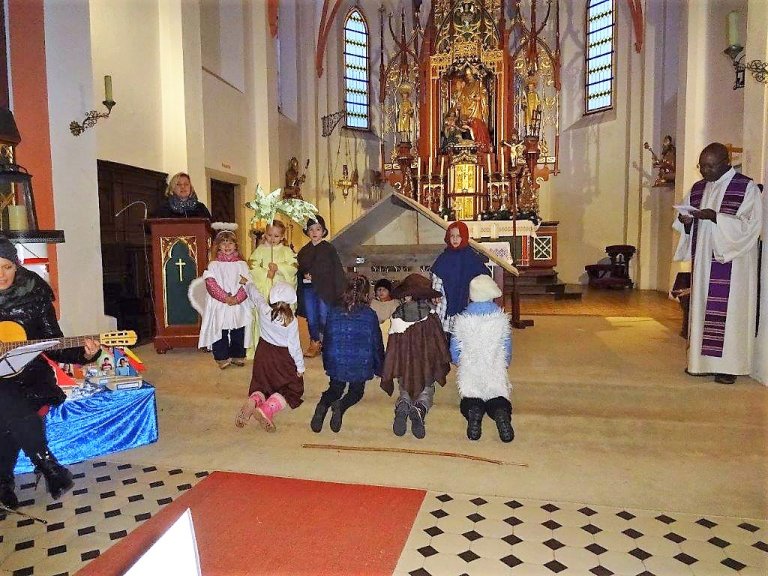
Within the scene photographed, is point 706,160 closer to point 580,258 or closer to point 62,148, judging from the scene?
point 62,148

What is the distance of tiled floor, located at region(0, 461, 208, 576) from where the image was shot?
257cm

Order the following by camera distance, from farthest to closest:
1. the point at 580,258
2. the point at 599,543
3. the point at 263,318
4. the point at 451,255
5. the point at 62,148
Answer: the point at 580,258 → the point at 62,148 → the point at 451,255 → the point at 263,318 → the point at 599,543

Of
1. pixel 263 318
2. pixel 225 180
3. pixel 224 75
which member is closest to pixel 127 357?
pixel 263 318

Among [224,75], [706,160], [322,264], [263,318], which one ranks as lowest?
[263,318]

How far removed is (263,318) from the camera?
13.1 feet

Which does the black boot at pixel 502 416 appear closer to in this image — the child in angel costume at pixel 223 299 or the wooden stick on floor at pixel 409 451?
the wooden stick on floor at pixel 409 451

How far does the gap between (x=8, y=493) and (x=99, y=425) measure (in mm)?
700

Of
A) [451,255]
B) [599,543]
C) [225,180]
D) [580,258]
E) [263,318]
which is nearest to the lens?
[599,543]

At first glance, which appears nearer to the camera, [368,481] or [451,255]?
[368,481]

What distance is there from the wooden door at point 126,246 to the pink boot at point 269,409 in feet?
10.5

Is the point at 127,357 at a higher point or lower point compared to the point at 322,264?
lower

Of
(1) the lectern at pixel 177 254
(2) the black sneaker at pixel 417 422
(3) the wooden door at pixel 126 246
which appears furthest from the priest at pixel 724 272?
(3) the wooden door at pixel 126 246

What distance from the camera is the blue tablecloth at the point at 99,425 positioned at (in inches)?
141

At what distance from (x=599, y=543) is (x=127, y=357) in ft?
11.1
